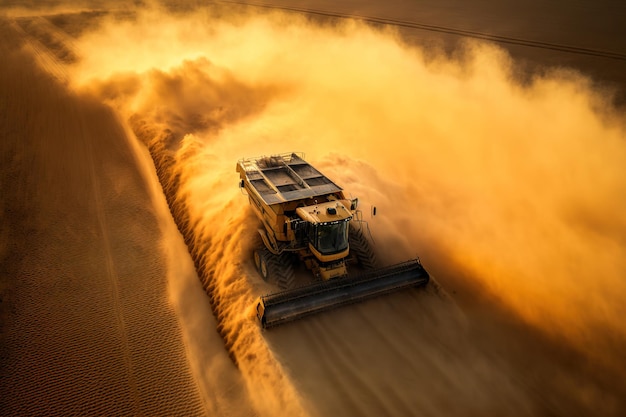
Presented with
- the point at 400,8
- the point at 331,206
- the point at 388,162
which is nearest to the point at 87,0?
the point at 400,8

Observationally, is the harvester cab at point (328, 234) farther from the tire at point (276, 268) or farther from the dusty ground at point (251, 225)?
the dusty ground at point (251, 225)

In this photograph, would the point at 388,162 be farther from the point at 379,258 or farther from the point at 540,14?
the point at 540,14

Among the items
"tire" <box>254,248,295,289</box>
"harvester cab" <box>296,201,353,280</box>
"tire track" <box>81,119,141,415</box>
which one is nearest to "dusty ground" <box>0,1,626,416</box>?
"tire track" <box>81,119,141,415</box>

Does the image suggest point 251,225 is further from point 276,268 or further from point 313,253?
point 313,253

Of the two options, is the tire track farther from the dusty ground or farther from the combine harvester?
the combine harvester

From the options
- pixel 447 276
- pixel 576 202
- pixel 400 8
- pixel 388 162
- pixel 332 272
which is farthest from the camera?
pixel 400 8

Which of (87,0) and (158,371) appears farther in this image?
(87,0)
